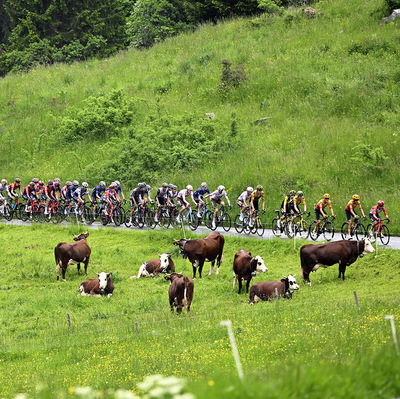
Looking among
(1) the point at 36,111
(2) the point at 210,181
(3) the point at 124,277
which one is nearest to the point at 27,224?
(2) the point at 210,181

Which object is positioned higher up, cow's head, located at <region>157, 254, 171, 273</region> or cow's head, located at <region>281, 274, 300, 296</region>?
cow's head, located at <region>281, 274, 300, 296</region>

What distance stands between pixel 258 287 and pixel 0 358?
7741 millimetres

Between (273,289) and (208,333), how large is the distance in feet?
13.3

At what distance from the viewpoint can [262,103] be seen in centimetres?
4291

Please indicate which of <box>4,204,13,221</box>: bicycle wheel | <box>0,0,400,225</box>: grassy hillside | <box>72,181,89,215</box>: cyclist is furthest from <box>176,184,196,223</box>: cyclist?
<box>4,204,13,221</box>: bicycle wheel

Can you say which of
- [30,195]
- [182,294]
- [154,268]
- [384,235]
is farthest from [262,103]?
[182,294]

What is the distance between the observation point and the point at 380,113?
122 feet

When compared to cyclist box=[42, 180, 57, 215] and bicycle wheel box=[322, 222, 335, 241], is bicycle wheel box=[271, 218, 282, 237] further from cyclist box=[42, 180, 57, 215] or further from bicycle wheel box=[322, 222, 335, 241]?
cyclist box=[42, 180, 57, 215]

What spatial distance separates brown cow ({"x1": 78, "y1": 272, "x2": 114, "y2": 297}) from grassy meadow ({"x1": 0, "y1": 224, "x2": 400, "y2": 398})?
42cm

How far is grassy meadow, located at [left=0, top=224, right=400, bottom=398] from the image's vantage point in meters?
6.76

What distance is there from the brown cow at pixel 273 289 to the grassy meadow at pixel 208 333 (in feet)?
1.60

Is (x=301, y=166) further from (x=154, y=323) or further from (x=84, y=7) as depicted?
(x=84, y=7)

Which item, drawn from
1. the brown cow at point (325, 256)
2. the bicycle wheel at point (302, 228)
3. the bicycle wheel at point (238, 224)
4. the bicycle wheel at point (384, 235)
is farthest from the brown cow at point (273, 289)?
the bicycle wheel at point (238, 224)

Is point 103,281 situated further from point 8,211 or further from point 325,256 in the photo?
point 8,211
